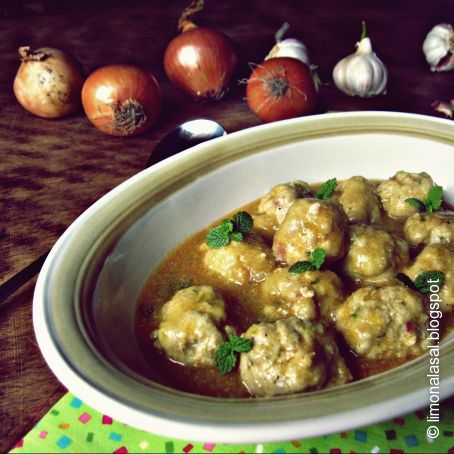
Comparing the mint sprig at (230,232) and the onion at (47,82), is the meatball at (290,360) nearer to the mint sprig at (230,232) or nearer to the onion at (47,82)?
the mint sprig at (230,232)

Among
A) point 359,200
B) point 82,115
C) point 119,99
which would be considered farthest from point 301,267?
point 82,115

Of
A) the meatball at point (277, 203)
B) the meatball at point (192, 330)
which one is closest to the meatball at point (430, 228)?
the meatball at point (277, 203)

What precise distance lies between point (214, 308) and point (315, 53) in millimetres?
3113

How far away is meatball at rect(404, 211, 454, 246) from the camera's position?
2.42 m

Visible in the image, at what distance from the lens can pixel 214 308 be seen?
2.10 m

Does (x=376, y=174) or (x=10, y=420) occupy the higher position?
(x=376, y=174)

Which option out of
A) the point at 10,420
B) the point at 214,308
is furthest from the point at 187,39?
the point at 10,420

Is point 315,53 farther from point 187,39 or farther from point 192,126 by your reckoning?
point 192,126

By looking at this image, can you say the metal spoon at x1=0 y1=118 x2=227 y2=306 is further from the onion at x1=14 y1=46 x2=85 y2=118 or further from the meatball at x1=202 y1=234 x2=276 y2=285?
the meatball at x1=202 y1=234 x2=276 y2=285

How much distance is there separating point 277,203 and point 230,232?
0.30 metres

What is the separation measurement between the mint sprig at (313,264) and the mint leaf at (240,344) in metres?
0.38

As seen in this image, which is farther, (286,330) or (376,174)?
(376,174)

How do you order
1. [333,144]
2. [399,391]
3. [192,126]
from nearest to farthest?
1. [399,391]
2. [333,144]
3. [192,126]

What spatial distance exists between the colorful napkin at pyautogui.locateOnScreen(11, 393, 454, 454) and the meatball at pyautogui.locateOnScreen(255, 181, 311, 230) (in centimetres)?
98
